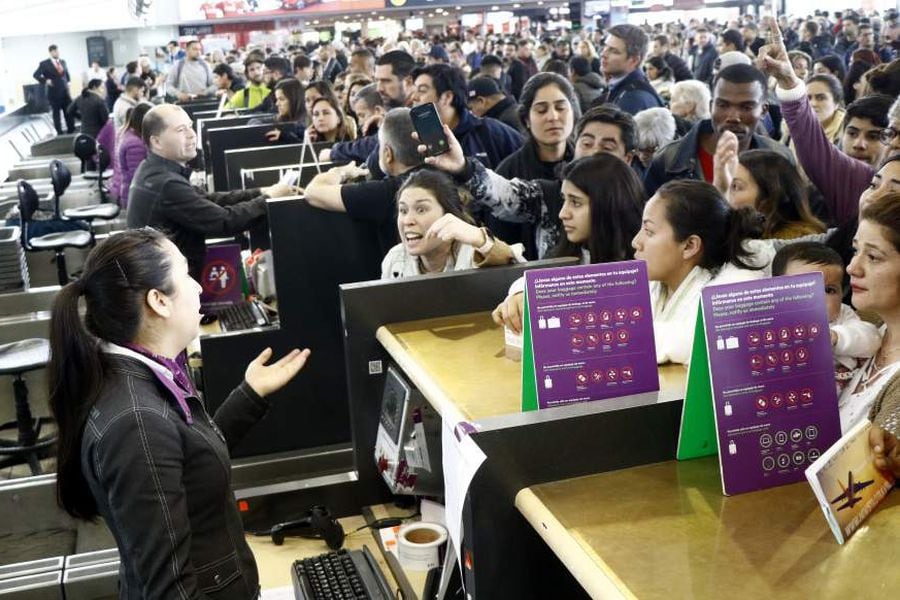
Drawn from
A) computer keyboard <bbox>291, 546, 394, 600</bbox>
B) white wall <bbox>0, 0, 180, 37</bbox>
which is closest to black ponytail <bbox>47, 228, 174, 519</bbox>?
computer keyboard <bbox>291, 546, 394, 600</bbox>

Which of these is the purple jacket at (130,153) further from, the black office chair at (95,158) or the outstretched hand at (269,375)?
the outstretched hand at (269,375)

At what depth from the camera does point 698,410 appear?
1.64 meters

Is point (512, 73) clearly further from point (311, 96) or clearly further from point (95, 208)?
point (311, 96)

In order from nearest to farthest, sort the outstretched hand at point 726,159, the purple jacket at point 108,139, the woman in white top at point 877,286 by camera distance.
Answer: the woman in white top at point 877,286
the outstretched hand at point 726,159
the purple jacket at point 108,139

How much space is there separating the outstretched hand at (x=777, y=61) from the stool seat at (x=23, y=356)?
3.00 metres

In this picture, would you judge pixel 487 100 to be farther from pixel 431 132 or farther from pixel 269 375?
pixel 269 375

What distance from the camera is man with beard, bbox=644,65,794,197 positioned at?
362 cm

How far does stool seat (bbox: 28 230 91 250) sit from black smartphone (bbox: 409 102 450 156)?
4.47 m

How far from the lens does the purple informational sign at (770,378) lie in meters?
1.54

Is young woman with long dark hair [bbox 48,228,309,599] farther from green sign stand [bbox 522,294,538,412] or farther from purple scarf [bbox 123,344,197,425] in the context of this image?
green sign stand [bbox 522,294,538,412]

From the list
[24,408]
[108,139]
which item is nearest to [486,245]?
[24,408]

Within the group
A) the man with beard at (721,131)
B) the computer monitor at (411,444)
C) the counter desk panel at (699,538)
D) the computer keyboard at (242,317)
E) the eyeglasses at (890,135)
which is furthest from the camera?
the computer keyboard at (242,317)

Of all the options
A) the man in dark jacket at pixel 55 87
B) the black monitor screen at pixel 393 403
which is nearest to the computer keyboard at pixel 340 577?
the black monitor screen at pixel 393 403

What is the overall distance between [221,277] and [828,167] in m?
2.65
